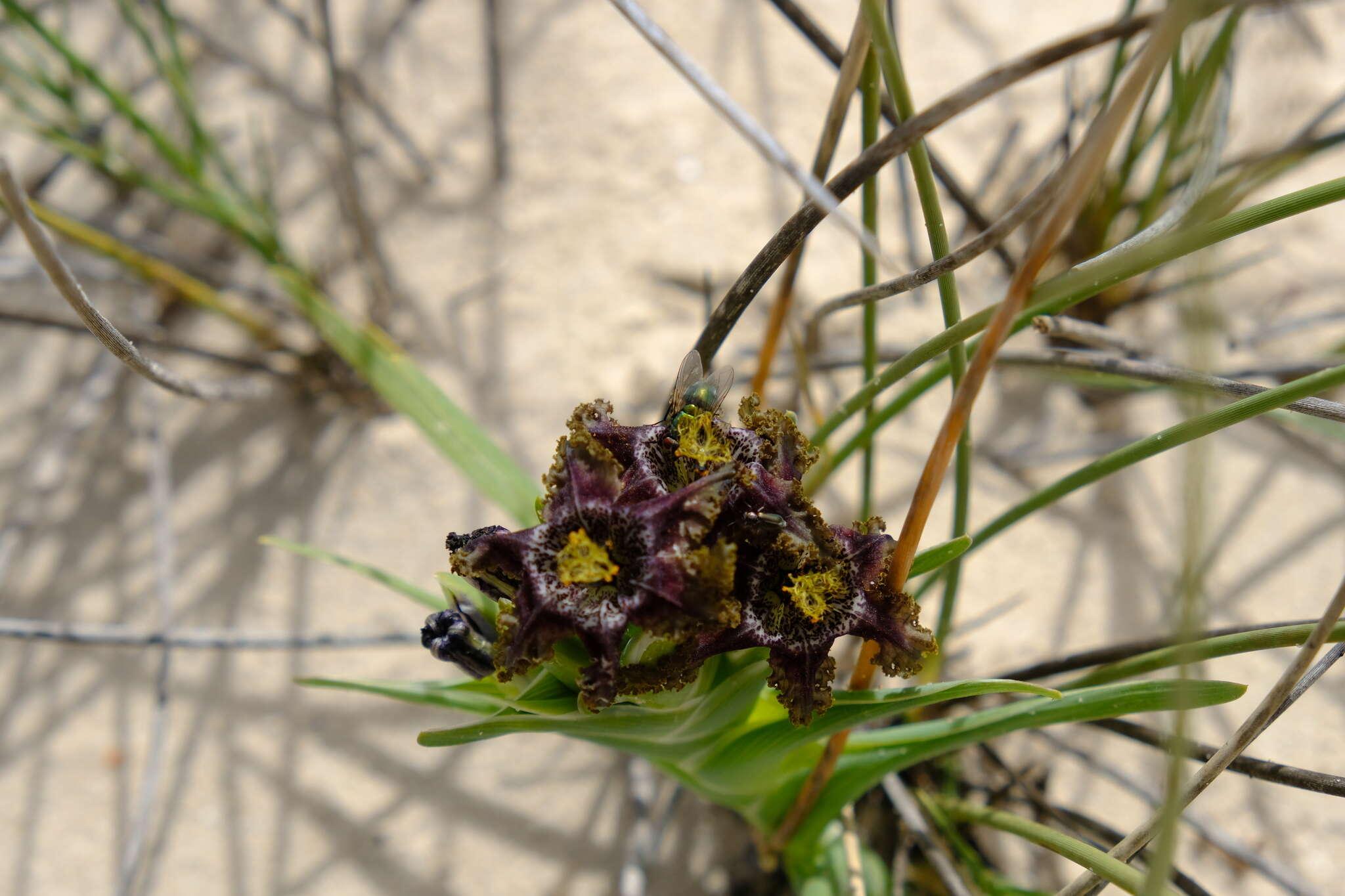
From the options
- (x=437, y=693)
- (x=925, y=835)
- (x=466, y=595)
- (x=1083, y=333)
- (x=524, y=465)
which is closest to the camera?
(x=466, y=595)

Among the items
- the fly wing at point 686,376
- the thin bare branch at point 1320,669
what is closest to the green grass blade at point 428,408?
the fly wing at point 686,376

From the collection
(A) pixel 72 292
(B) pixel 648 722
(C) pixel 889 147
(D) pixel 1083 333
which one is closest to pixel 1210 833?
(D) pixel 1083 333

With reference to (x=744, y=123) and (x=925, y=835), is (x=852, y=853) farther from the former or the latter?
(x=744, y=123)

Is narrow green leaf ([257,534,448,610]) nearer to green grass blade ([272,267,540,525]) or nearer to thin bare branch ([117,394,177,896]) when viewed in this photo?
green grass blade ([272,267,540,525])

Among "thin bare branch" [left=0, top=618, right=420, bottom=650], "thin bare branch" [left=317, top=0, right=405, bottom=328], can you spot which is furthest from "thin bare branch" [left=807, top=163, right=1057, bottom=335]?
"thin bare branch" [left=317, top=0, right=405, bottom=328]

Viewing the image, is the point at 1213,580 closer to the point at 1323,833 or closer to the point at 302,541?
the point at 1323,833

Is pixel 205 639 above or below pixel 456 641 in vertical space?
above
